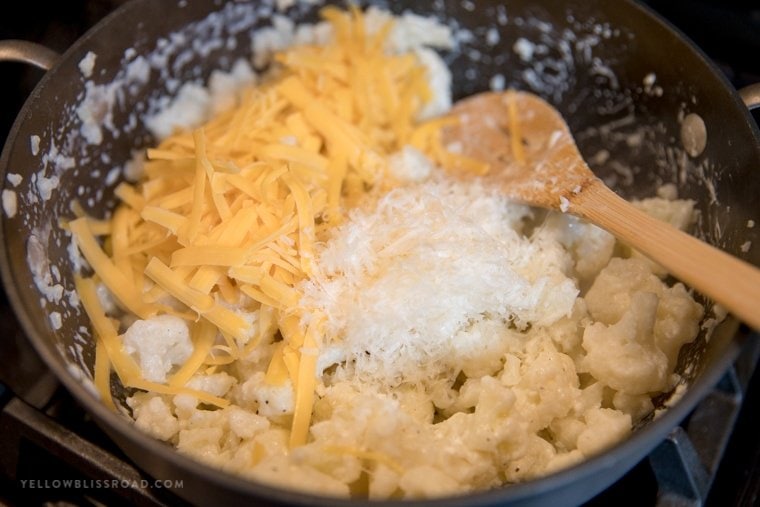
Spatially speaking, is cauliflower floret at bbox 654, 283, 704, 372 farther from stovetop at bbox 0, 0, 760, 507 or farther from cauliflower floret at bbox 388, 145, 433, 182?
cauliflower floret at bbox 388, 145, 433, 182

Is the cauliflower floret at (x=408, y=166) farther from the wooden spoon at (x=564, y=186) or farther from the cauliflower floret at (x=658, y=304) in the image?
the cauliflower floret at (x=658, y=304)

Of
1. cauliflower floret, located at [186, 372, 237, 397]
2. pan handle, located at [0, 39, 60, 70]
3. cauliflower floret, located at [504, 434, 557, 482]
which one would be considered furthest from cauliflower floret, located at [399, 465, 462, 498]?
pan handle, located at [0, 39, 60, 70]

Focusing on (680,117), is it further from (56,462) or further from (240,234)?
(56,462)

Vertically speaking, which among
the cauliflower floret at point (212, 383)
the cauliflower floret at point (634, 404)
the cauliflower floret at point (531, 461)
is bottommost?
the cauliflower floret at point (634, 404)

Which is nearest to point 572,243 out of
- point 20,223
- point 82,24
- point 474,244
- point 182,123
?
point 474,244

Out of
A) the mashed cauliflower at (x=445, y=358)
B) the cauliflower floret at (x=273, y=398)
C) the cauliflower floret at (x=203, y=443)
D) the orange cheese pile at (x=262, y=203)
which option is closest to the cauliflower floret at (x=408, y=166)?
the orange cheese pile at (x=262, y=203)
